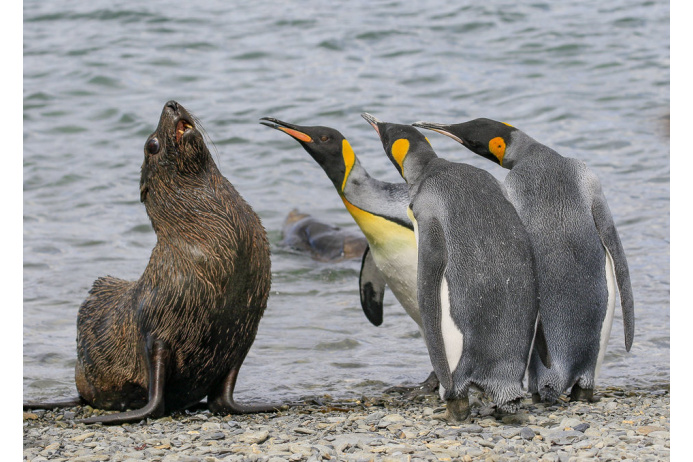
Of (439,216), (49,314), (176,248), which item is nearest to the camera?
(439,216)

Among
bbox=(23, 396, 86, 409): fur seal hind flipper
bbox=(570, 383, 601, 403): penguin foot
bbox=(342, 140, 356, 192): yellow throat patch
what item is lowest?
bbox=(23, 396, 86, 409): fur seal hind flipper

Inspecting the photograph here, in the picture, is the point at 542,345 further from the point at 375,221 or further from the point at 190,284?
the point at 190,284

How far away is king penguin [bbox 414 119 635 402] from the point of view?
3.95 meters

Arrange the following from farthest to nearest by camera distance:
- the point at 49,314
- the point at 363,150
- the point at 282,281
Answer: the point at 363,150 < the point at 282,281 < the point at 49,314

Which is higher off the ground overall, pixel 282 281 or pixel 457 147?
pixel 457 147

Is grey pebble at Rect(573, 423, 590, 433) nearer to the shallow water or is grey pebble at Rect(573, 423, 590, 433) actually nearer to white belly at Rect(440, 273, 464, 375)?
white belly at Rect(440, 273, 464, 375)

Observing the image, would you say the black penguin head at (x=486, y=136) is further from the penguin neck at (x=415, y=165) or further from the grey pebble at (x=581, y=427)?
the grey pebble at (x=581, y=427)

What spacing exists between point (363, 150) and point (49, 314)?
4852 mm

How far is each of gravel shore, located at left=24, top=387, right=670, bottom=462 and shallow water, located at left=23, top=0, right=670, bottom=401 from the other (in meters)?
0.81

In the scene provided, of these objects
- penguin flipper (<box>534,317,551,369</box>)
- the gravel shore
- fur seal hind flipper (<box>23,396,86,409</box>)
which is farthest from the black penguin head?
fur seal hind flipper (<box>23,396,86,409</box>)

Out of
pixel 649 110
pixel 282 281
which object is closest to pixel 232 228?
pixel 282 281

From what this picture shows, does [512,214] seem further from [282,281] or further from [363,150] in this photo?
[363,150]

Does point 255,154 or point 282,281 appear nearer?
point 282,281

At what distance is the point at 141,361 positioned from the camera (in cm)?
422
